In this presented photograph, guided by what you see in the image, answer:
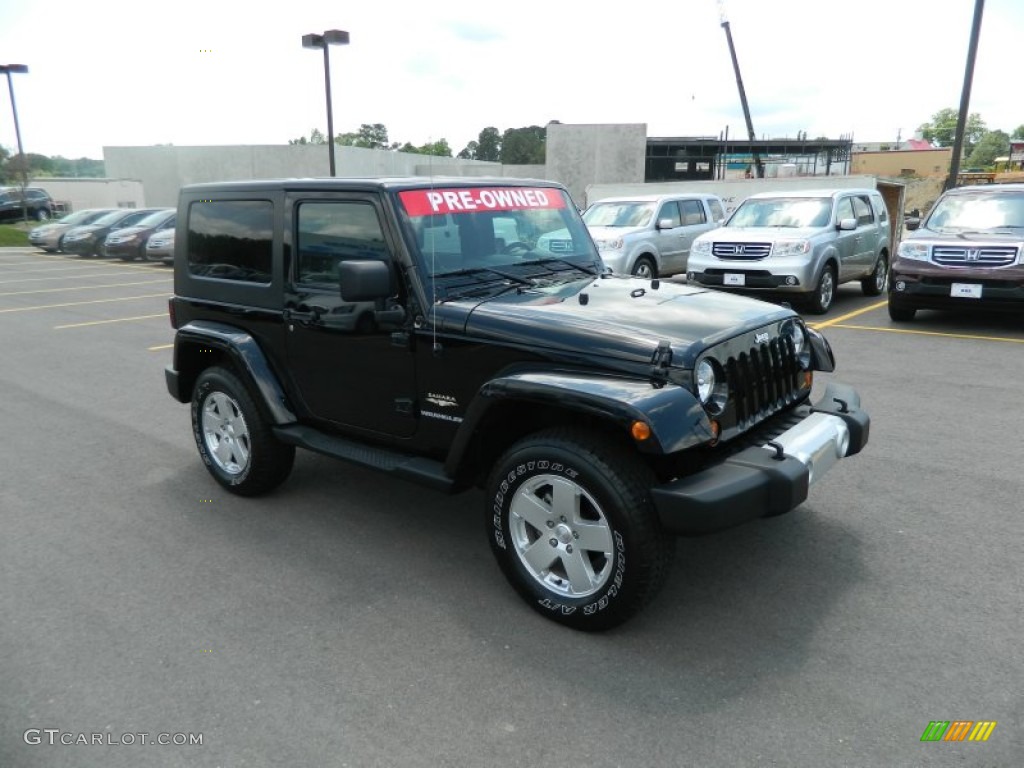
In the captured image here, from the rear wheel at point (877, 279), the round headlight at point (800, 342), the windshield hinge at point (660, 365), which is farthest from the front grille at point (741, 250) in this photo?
the windshield hinge at point (660, 365)

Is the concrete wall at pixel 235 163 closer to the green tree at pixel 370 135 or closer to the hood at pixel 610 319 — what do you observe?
the hood at pixel 610 319

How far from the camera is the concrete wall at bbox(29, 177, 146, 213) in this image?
45.2 m

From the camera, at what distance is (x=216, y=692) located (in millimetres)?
2969

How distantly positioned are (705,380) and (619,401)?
49 cm

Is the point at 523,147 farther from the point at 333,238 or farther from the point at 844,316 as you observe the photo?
the point at 333,238

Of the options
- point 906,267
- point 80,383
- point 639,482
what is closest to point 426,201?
point 639,482

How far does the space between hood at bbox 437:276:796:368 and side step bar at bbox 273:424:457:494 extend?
711 millimetres

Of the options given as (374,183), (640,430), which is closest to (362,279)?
(374,183)

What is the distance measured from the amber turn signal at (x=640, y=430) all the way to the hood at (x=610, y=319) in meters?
0.34

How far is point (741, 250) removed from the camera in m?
11.3

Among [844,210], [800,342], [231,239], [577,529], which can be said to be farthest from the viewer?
[844,210]

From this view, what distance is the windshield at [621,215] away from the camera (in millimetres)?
14016

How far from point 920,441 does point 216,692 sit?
4.90m

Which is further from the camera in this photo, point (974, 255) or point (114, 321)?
point (114, 321)
